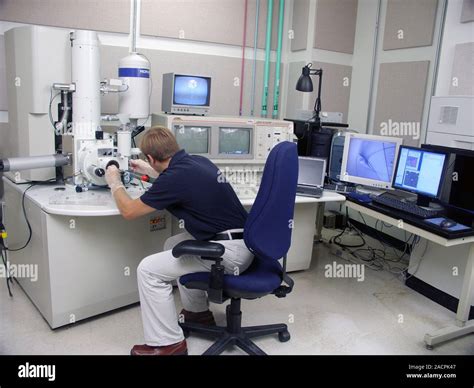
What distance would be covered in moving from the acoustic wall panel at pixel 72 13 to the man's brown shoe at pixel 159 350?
2.26 metres

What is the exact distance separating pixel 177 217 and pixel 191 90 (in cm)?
114

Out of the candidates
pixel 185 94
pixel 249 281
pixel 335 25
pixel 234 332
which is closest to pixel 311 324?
pixel 234 332

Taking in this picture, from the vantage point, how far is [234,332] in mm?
2062

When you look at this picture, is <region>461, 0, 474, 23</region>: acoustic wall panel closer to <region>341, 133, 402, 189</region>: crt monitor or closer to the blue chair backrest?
<region>341, 133, 402, 189</region>: crt monitor

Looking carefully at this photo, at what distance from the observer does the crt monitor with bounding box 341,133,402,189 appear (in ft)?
9.16

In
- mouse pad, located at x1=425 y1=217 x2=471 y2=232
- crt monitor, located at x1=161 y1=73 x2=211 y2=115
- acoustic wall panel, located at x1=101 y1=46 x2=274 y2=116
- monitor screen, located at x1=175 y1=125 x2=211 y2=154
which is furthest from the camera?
acoustic wall panel, located at x1=101 y1=46 x2=274 y2=116

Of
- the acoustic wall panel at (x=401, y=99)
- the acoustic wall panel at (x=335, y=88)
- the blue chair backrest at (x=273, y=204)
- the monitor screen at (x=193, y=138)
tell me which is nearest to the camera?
the blue chair backrest at (x=273, y=204)

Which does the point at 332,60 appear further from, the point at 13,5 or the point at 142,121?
the point at 13,5

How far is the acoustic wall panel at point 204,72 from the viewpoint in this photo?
→ 315cm

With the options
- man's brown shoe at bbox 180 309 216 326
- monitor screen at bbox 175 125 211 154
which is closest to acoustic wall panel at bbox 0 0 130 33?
monitor screen at bbox 175 125 211 154

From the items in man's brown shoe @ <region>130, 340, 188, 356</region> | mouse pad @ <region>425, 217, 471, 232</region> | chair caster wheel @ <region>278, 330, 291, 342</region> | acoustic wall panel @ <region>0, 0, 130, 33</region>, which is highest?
acoustic wall panel @ <region>0, 0, 130, 33</region>

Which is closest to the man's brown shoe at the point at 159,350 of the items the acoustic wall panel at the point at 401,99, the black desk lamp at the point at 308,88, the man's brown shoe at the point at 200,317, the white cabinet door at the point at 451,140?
the man's brown shoe at the point at 200,317

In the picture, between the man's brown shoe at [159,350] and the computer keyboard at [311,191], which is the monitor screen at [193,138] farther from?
the man's brown shoe at [159,350]

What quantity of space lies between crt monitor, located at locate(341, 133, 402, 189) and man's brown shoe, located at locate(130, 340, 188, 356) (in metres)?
1.64
